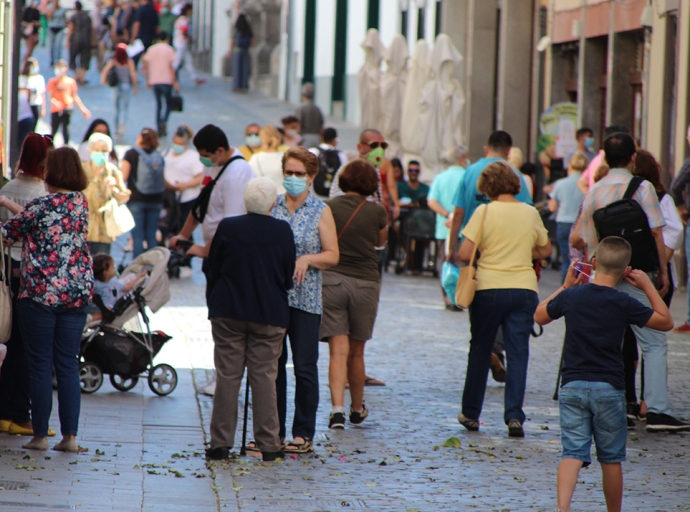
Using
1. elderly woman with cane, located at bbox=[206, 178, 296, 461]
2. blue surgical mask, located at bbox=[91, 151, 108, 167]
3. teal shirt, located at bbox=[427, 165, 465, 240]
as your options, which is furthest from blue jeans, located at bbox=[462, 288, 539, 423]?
teal shirt, located at bbox=[427, 165, 465, 240]

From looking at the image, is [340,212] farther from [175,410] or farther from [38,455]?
[38,455]

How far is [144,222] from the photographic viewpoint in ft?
52.3

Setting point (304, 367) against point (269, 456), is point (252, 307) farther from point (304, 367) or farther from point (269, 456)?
point (269, 456)

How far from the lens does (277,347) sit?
291 inches

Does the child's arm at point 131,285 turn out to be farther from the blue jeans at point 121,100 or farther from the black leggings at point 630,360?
the blue jeans at point 121,100

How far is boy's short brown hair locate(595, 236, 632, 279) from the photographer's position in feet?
19.6

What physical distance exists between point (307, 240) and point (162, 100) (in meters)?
21.0

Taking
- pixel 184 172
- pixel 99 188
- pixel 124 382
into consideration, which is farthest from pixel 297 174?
pixel 184 172

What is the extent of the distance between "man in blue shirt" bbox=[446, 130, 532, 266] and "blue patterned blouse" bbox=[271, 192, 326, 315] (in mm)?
2437

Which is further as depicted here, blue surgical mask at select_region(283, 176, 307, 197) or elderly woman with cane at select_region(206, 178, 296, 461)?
blue surgical mask at select_region(283, 176, 307, 197)

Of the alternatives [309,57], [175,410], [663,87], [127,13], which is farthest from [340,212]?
[309,57]

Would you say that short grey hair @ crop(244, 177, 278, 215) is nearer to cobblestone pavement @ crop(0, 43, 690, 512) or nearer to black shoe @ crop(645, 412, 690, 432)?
cobblestone pavement @ crop(0, 43, 690, 512)

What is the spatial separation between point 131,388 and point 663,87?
37.9ft

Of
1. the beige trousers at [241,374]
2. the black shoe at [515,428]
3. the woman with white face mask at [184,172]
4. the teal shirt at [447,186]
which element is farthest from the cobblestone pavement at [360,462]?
the woman with white face mask at [184,172]
